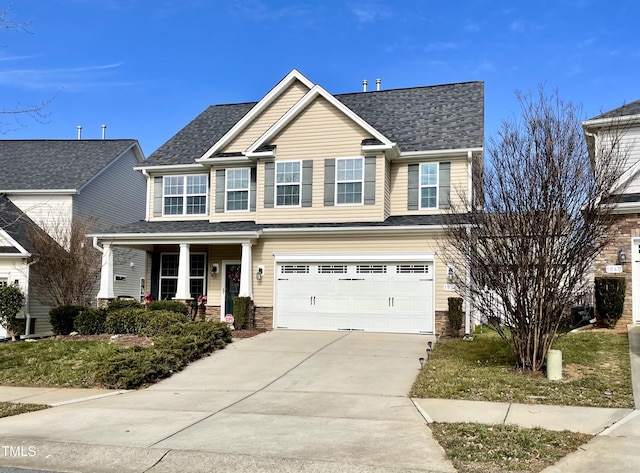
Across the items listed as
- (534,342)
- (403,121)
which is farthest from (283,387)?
(403,121)

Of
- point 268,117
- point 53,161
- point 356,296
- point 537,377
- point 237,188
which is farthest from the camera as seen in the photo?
point 53,161

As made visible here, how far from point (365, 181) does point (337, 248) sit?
2.35 m

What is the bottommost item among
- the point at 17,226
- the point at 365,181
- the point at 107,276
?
the point at 107,276

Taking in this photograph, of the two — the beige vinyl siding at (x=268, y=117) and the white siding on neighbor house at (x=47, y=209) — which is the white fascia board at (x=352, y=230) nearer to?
the beige vinyl siding at (x=268, y=117)

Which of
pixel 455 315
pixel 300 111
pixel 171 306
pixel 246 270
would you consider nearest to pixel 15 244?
pixel 171 306

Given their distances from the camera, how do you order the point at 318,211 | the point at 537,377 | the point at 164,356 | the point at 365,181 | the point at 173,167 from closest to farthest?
the point at 537,377 → the point at 164,356 → the point at 365,181 → the point at 318,211 → the point at 173,167

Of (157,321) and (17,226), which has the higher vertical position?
(17,226)

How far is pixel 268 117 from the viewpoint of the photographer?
68.8 feet

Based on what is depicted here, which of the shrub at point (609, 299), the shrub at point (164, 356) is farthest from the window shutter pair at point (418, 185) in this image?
the shrub at point (164, 356)

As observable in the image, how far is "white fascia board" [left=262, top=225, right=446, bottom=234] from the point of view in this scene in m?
17.1

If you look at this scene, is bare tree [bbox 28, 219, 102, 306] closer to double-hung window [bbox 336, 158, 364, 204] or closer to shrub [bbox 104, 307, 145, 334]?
shrub [bbox 104, 307, 145, 334]

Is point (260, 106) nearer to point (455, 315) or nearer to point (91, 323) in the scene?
point (91, 323)

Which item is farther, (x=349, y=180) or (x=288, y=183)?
(x=288, y=183)

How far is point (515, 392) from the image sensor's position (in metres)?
9.47
